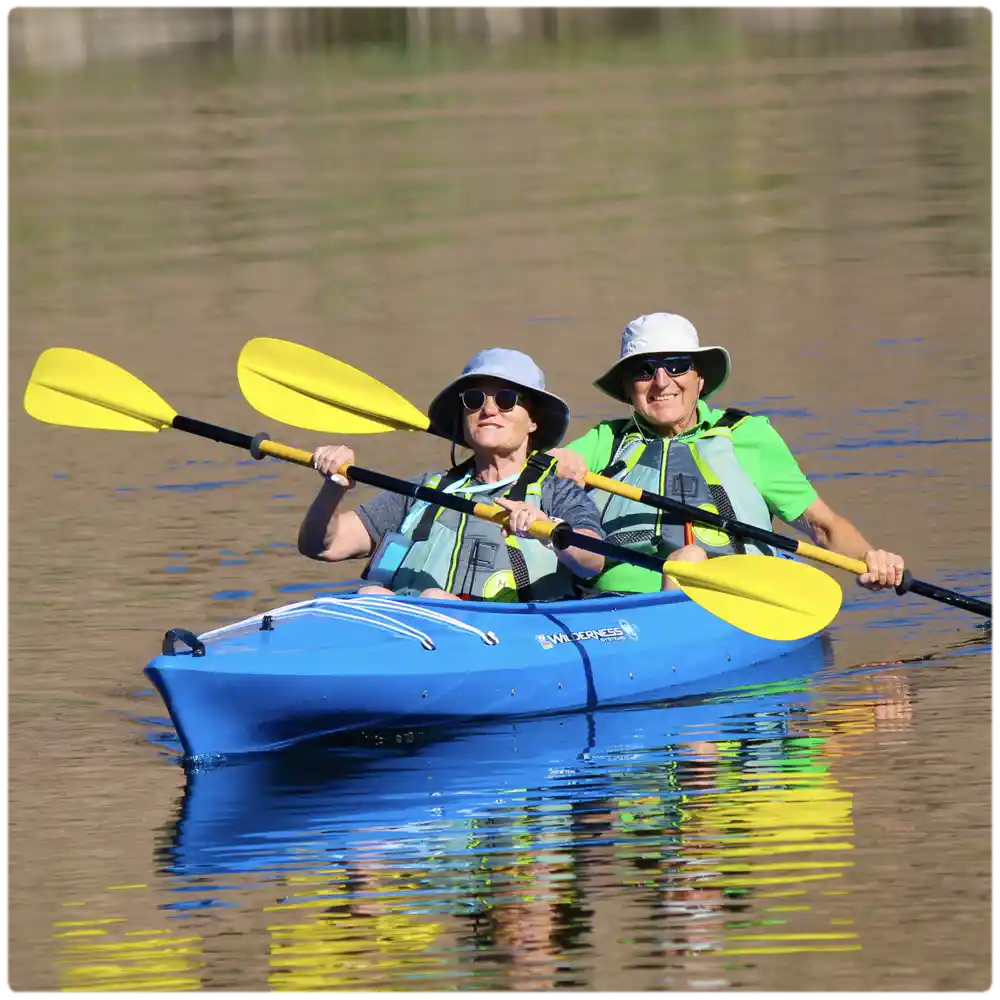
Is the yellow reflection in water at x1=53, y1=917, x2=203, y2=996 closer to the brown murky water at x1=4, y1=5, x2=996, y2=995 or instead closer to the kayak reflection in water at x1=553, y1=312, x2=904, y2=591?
the brown murky water at x1=4, y1=5, x2=996, y2=995

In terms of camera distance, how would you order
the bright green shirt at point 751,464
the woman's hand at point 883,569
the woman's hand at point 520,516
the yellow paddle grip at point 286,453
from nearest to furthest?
1. the woman's hand at point 520,516
2. the yellow paddle grip at point 286,453
3. the woman's hand at point 883,569
4. the bright green shirt at point 751,464

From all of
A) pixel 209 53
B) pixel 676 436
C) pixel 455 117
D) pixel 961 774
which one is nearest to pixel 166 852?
pixel 961 774

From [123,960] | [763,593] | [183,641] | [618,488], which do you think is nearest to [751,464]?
[618,488]

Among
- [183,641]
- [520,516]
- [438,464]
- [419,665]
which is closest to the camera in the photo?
[183,641]

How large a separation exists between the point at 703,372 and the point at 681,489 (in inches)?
22.9

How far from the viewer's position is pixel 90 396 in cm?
1023

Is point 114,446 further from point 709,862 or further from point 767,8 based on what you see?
point 767,8

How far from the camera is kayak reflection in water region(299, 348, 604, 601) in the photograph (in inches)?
356

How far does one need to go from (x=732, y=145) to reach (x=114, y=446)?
1377 centimetres

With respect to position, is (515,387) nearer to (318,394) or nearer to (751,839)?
(318,394)

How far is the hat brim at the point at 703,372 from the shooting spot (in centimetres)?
979

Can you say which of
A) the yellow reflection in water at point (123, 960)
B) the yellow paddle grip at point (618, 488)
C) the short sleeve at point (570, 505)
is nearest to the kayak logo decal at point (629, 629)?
the short sleeve at point (570, 505)

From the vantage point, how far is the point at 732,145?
2695 cm

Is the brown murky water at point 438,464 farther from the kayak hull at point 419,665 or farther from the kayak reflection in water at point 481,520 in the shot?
the kayak reflection in water at point 481,520
